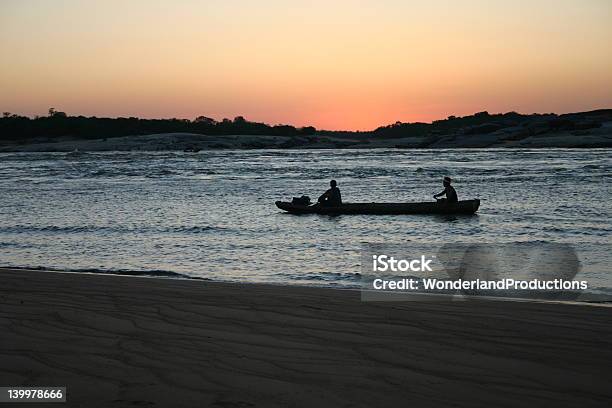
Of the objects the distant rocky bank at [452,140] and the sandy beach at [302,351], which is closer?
the sandy beach at [302,351]

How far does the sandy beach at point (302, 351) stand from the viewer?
12.5ft

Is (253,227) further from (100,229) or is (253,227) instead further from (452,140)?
(452,140)

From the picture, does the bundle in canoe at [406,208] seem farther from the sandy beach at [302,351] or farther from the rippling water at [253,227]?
the sandy beach at [302,351]

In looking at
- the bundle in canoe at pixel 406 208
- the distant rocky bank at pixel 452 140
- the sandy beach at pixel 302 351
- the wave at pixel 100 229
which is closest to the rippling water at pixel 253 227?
the wave at pixel 100 229

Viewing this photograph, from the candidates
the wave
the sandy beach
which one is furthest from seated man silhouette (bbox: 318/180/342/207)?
the sandy beach

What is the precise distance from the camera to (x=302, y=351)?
4613 millimetres

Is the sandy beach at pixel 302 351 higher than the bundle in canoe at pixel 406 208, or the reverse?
the sandy beach at pixel 302 351

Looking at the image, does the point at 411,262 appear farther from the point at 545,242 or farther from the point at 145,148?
the point at 145,148

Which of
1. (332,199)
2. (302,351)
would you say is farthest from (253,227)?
(302,351)

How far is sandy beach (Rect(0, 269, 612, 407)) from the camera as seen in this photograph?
379 cm

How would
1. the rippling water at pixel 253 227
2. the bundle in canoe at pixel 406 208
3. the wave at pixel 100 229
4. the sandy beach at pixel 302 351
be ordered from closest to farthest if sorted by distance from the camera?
1. the sandy beach at pixel 302 351
2. the rippling water at pixel 253 227
3. the wave at pixel 100 229
4. the bundle in canoe at pixel 406 208

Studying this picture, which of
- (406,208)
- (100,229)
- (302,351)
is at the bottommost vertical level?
(100,229)

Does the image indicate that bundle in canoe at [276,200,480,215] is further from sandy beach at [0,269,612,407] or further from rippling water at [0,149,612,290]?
sandy beach at [0,269,612,407]

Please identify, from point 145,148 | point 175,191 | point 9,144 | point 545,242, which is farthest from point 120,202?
point 9,144
